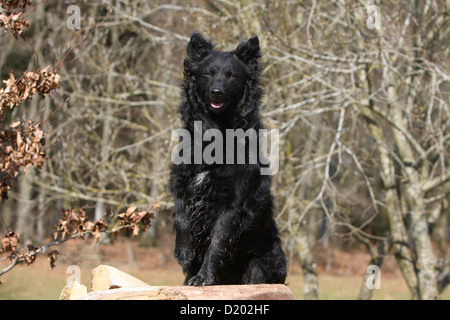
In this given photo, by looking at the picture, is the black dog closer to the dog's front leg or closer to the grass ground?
the dog's front leg

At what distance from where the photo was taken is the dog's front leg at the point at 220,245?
15.5 ft

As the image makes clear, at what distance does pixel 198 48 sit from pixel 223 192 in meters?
1.40

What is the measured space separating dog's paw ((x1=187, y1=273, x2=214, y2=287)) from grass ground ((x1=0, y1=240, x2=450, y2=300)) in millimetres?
7180

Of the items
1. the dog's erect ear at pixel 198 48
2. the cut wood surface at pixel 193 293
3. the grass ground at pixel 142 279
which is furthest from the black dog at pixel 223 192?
the grass ground at pixel 142 279

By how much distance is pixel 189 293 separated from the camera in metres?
3.94

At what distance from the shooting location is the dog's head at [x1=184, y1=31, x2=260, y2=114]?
4.86 metres

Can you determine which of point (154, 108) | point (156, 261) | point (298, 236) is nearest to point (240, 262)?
point (298, 236)

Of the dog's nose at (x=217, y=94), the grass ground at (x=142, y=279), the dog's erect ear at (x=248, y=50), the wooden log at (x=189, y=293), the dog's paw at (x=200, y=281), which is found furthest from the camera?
the grass ground at (x=142, y=279)

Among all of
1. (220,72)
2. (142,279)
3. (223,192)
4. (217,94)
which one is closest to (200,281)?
(223,192)

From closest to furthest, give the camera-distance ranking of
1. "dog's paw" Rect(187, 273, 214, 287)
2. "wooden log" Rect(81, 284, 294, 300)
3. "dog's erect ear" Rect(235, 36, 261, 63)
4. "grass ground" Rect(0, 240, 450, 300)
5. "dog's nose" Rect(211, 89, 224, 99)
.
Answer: "wooden log" Rect(81, 284, 294, 300)
"dog's paw" Rect(187, 273, 214, 287)
"dog's nose" Rect(211, 89, 224, 99)
"dog's erect ear" Rect(235, 36, 261, 63)
"grass ground" Rect(0, 240, 450, 300)

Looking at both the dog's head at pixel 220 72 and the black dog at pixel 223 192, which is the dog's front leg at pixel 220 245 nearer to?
the black dog at pixel 223 192

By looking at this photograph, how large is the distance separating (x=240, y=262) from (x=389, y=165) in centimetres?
567

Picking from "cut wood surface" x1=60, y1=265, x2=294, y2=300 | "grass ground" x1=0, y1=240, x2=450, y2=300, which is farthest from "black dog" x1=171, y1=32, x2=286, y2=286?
"grass ground" x1=0, y1=240, x2=450, y2=300
